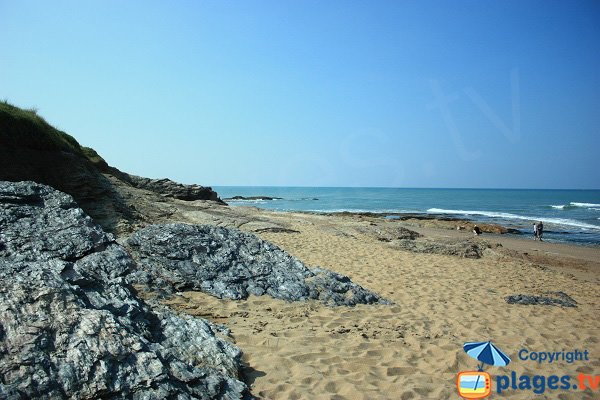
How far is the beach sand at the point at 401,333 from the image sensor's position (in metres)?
4.26

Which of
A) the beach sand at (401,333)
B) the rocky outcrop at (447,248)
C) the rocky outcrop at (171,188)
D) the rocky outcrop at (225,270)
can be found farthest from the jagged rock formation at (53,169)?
the rocky outcrop at (171,188)

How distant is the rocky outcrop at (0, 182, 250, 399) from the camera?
9.68 ft

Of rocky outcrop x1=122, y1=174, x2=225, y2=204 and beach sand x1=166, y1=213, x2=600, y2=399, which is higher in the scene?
rocky outcrop x1=122, y1=174, x2=225, y2=204

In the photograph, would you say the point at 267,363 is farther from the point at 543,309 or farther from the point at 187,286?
the point at 543,309

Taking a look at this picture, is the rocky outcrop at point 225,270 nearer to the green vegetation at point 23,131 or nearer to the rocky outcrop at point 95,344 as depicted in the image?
the rocky outcrop at point 95,344

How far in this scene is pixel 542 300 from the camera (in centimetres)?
854

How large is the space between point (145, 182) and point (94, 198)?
15.7 metres

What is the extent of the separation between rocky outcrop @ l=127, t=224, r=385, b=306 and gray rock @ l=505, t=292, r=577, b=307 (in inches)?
134

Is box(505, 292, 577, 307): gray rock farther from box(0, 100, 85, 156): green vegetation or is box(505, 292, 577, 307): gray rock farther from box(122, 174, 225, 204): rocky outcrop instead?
box(122, 174, 225, 204): rocky outcrop

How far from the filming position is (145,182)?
25844mm

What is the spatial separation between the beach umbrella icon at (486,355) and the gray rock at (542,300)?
351 cm

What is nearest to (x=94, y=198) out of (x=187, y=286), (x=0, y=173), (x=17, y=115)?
(x=0, y=173)

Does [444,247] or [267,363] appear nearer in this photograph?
[267,363]

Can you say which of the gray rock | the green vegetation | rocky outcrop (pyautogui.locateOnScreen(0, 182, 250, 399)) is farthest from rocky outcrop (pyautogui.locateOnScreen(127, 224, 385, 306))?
the green vegetation
